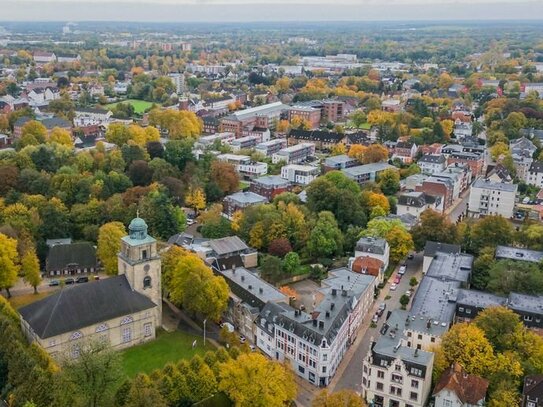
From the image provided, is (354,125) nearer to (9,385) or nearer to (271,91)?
(271,91)

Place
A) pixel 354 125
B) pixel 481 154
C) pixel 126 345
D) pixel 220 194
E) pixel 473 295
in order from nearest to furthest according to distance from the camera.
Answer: pixel 126 345 → pixel 473 295 → pixel 220 194 → pixel 481 154 → pixel 354 125

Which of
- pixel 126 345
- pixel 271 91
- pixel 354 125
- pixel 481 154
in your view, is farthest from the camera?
pixel 271 91

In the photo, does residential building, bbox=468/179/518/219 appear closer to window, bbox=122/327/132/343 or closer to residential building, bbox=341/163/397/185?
residential building, bbox=341/163/397/185

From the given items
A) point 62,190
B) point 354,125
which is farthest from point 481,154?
point 62,190

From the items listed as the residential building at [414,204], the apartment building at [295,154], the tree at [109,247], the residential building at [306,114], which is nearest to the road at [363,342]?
the residential building at [414,204]

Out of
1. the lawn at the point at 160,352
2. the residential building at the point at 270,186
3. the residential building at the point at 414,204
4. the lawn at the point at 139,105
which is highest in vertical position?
the residential building at the point at 414,204

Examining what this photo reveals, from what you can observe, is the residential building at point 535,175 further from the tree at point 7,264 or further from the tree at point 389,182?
the tree at point 7,264
